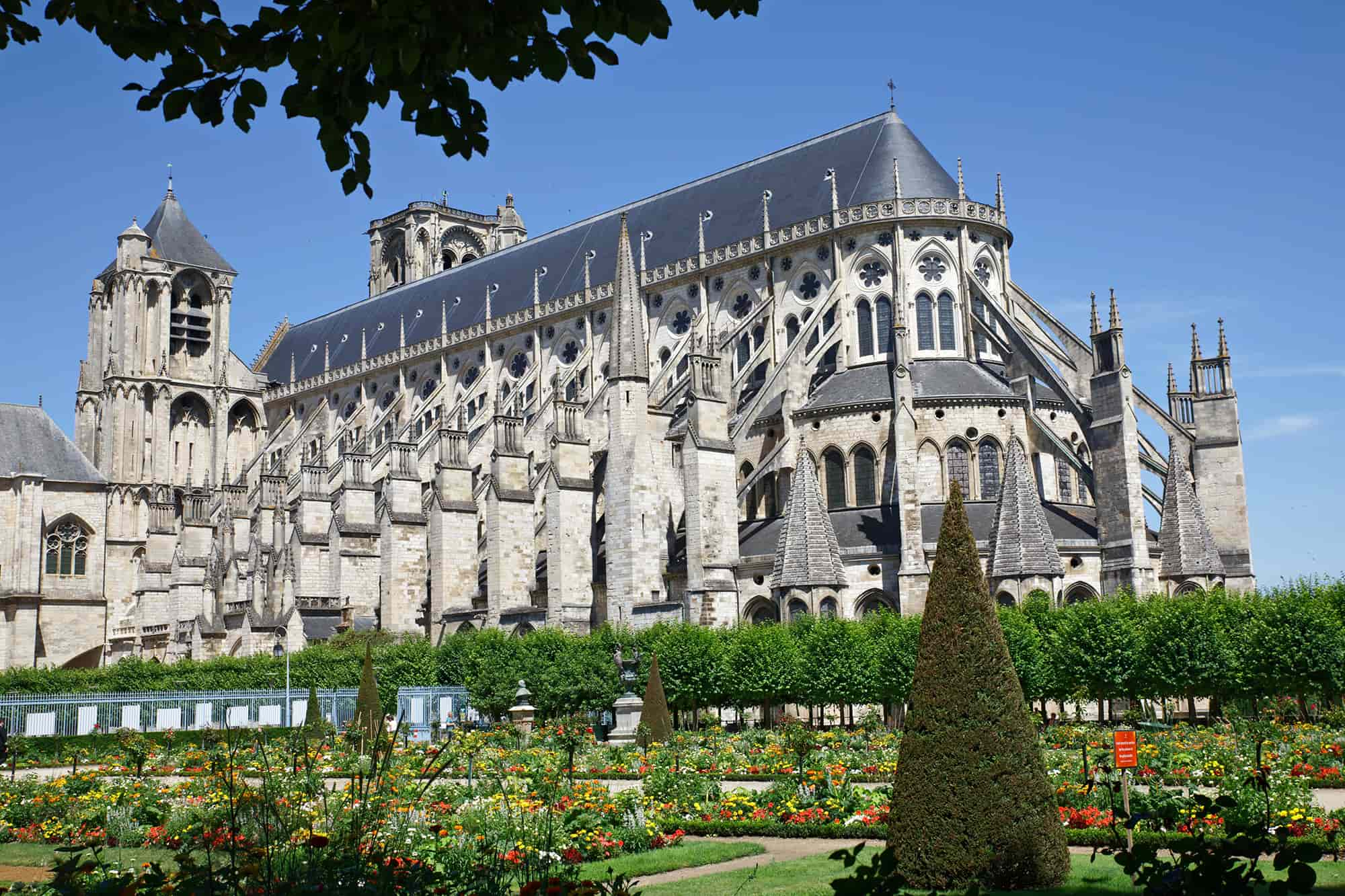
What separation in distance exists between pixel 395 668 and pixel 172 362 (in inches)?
1430

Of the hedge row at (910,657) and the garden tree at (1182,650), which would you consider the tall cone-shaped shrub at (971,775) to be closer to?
the hedge row at (910,657)

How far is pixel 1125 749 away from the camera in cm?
1166

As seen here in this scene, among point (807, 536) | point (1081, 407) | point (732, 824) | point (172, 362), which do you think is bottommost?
point (732, 824)

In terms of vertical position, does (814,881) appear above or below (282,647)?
below

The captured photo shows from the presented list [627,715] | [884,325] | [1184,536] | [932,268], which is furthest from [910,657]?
[932,268]

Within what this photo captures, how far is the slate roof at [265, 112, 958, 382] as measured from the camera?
4659 cm

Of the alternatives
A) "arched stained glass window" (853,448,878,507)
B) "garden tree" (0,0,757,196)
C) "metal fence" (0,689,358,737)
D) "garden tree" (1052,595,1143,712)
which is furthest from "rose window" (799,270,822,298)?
"garden tree" (0,0,757,196)

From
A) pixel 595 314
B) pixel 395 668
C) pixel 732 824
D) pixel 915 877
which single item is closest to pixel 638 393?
pixel 395 668

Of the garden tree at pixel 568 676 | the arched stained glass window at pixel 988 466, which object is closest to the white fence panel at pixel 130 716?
the garden tree at pixel 568 676

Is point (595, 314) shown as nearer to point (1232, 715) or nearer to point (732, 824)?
point (1232, 715)

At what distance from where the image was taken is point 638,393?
127 ft

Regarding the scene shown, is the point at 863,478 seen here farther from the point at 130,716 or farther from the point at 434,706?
the point at 130,716

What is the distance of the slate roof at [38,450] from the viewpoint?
5541cm

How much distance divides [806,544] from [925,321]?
1122cm
